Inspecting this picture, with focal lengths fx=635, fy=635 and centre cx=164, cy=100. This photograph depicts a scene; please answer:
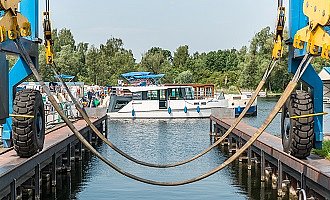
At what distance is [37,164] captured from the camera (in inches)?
574

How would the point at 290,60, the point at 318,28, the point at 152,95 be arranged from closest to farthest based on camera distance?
the point at 318,28
the point at 290,60
the point at 152,95

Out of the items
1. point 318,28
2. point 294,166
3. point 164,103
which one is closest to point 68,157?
point 294,166

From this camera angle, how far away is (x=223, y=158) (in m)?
23.9

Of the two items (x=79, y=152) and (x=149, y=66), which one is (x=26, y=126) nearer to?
(x=79, y=152)

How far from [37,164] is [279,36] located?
6150 mm

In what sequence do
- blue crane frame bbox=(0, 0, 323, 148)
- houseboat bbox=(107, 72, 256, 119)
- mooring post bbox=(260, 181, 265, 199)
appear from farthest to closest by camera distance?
houseboat bbox=(107, 72, 256, 119) → mooring post bbox=(260, 181, 265, 199) → blue crane frame bbox=(0, 0, 323, 148)

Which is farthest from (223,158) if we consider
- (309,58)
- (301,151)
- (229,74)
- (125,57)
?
(229,74)

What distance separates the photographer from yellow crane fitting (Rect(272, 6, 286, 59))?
13039 millimetres

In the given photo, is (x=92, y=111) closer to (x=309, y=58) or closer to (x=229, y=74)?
(x=309, y=58)

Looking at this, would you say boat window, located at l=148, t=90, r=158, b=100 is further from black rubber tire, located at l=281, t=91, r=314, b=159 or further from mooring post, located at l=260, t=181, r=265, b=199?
black rubber tire, located at l=281, t=91, r=314, b=159

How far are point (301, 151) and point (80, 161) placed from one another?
1052cm

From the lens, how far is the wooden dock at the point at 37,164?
1230cm

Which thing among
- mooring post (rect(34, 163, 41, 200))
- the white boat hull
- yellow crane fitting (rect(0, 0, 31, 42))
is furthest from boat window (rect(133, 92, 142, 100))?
yellow crane fitting (rect(0, 0, 31, 42))

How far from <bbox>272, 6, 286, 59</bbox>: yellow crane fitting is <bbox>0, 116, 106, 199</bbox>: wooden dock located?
224 inches
